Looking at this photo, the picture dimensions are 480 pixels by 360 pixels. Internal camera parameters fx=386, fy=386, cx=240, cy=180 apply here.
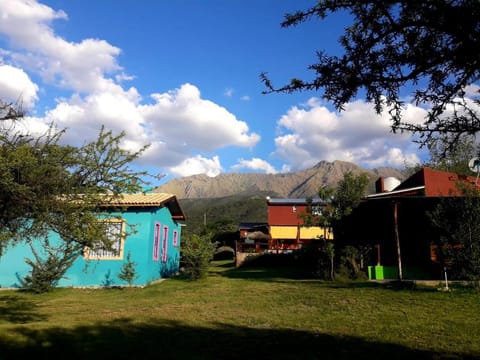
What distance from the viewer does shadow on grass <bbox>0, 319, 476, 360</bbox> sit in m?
6.30

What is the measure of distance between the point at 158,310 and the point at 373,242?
39.1ft

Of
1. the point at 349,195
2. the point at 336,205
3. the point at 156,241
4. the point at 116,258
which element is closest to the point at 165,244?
the point at 156,241

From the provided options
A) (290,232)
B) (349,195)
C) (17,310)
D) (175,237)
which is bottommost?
(17,310)

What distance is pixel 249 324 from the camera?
28.6 ft

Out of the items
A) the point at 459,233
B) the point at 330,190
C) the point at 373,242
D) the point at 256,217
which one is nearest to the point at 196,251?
the point at 330,190

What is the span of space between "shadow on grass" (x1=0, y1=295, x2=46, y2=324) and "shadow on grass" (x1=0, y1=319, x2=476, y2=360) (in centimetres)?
210

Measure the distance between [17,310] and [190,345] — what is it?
A: 276 inches

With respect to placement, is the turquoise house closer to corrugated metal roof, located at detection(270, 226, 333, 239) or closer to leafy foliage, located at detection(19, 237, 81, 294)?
leafy foliage, located at detection(19, 237, 81, 294)

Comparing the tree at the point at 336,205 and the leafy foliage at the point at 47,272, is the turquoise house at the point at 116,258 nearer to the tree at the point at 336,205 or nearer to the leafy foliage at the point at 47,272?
the leafy foliage at the point at 47,272

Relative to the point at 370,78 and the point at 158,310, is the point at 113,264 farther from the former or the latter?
the point at 370,78

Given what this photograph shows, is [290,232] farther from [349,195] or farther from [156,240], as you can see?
[156,240]

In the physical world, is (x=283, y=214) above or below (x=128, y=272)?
above

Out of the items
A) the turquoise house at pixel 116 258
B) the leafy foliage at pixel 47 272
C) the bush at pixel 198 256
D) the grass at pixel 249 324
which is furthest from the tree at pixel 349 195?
the leafy foliage at pixel 47 272

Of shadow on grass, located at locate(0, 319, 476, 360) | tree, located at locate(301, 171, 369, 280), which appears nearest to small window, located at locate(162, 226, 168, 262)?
tree, located at locate(301, 171, 369, 280)
